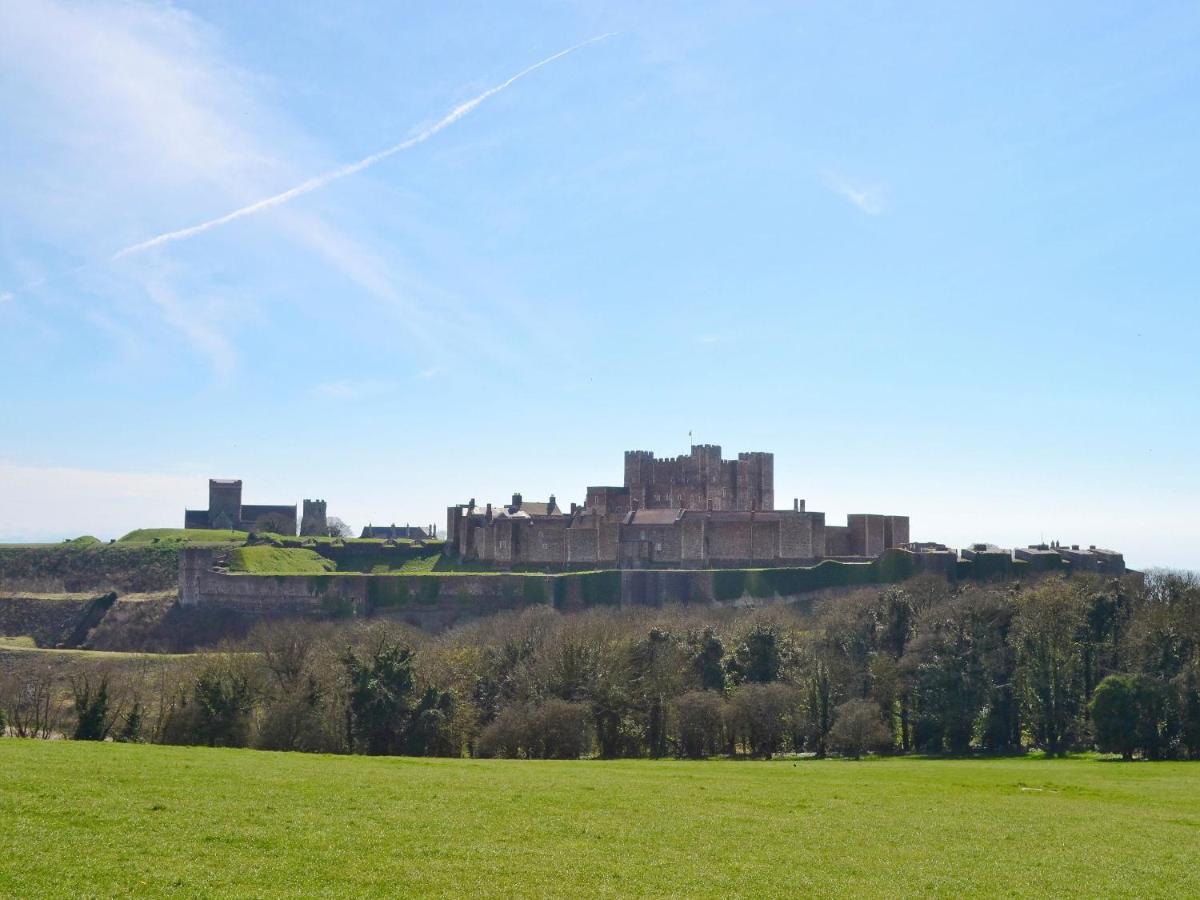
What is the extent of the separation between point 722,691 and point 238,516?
2503 inches

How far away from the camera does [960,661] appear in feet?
115

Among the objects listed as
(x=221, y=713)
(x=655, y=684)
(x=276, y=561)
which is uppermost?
(x=276, y=561)

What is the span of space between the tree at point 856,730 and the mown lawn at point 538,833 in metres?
10.7

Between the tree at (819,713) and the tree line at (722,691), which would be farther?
the tree at (819,713)

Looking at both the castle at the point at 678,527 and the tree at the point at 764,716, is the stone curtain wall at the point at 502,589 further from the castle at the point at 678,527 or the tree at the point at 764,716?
the tree at the point at 764,716

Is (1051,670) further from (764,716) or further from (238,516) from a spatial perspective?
(238,516)

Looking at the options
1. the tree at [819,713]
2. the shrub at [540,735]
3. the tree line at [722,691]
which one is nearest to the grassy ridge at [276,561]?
the tree line at [722,691]

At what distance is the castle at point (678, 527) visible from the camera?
2648 inches

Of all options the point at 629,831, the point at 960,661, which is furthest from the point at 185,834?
the point at 960,661

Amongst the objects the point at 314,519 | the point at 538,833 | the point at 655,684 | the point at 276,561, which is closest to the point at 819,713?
the point at 655,684

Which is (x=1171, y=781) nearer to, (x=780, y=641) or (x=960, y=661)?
(x=960, y=661)

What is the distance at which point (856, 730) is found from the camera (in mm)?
31812

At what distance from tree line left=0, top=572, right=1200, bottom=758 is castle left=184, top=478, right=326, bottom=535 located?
47642mm

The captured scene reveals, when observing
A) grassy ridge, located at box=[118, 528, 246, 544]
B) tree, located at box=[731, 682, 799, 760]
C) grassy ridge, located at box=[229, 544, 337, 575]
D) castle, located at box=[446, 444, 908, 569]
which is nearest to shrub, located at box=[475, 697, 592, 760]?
tree, located at box=[731, 682, 799, 760]
